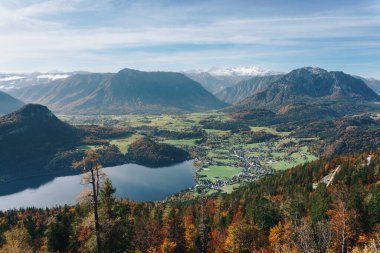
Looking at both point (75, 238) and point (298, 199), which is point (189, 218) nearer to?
point (298, 199)

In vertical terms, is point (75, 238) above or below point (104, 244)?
below

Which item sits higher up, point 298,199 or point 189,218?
point 298,199

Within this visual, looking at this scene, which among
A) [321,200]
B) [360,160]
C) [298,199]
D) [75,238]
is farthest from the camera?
[360,160]

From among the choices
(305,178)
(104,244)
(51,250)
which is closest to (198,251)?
(51,250)

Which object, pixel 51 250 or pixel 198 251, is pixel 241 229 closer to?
pixel 198 251

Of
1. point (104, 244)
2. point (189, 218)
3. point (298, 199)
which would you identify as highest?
point (104, 244)

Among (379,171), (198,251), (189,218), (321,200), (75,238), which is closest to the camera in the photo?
(75,238)

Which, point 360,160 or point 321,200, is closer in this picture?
point 321,200

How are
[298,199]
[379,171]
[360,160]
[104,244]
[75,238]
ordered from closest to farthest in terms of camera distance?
[104,244]
[75,238]
[298,199]
[379,171]
[360,160]

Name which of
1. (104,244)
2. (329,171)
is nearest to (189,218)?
(104,244)
